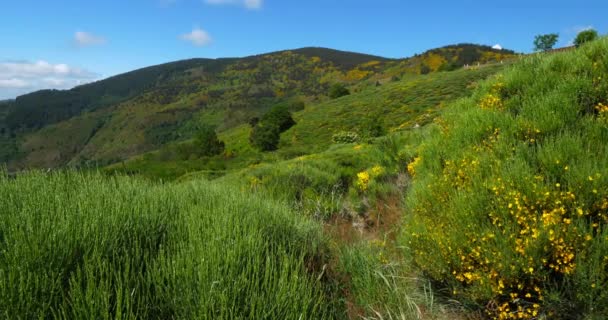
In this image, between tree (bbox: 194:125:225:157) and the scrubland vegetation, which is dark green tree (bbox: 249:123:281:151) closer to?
tree (bbox: 194:125:225:157)

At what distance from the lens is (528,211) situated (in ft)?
10.7

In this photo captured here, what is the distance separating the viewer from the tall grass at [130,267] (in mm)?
2406

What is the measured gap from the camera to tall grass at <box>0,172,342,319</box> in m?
2.41

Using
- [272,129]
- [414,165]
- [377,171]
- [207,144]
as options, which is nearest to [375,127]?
[272,129]

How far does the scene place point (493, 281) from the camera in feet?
10.5

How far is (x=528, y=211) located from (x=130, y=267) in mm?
3227

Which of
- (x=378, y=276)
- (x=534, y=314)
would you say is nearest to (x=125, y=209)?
(x=378, y=276)

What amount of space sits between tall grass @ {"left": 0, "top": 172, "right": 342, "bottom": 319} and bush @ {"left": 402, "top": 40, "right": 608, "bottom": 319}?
1243 millimetres

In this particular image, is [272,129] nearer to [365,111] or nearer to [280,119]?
[280,119]

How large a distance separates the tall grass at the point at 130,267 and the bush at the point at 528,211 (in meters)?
1.24

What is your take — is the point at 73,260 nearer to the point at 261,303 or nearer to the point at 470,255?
the point at 261,303

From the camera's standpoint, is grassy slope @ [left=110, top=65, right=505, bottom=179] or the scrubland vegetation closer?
the scrubland vegetation

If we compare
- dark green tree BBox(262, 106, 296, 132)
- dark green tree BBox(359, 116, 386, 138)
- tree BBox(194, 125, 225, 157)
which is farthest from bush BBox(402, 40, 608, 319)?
tree BBox(194, 125, 225, 157)

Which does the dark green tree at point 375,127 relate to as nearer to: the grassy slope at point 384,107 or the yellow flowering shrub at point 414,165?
the grassy slope at point 384,107
